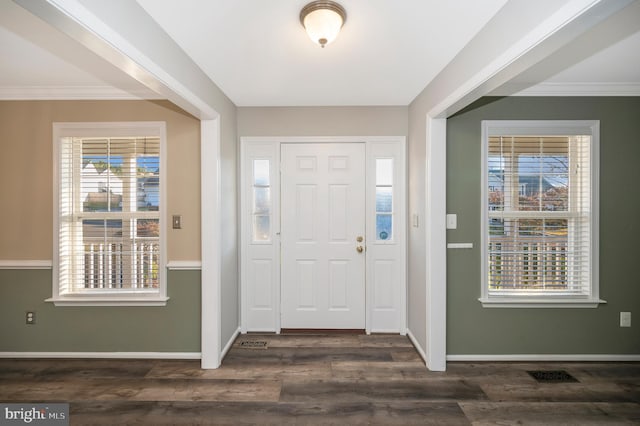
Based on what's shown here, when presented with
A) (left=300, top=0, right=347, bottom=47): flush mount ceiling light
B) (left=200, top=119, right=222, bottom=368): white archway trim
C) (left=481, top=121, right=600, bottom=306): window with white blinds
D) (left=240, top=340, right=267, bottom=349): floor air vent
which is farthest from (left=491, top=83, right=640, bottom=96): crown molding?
(left=240, top=340, right=267, bottom=349): floor air vent

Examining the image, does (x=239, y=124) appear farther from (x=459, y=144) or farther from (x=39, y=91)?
(x=459, y=144)

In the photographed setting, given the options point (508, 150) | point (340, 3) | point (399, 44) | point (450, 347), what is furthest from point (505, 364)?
point (340, 3)

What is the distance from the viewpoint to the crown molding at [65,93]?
9.66 ft

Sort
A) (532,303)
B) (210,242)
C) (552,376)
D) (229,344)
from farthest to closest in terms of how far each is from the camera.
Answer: (229,344), (532,303), (210,242), (552,376)

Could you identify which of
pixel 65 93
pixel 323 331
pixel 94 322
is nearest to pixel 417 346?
pixel 323 331

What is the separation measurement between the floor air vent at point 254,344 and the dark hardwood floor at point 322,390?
A: 60mm

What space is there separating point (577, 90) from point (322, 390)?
3.34 metres

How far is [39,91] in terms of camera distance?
2.96 m

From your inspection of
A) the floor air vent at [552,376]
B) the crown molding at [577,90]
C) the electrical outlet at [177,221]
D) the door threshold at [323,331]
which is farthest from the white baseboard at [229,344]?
the crown molding at [577,90]

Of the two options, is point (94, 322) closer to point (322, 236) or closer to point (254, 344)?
point (254, 344)

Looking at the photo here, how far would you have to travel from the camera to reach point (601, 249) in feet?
9.63

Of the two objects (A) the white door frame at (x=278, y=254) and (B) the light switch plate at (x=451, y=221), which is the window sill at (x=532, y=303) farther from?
(A) the white door frame at (x=278, y=254)

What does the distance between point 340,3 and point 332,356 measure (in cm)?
276

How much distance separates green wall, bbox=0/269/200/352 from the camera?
9.84ft
